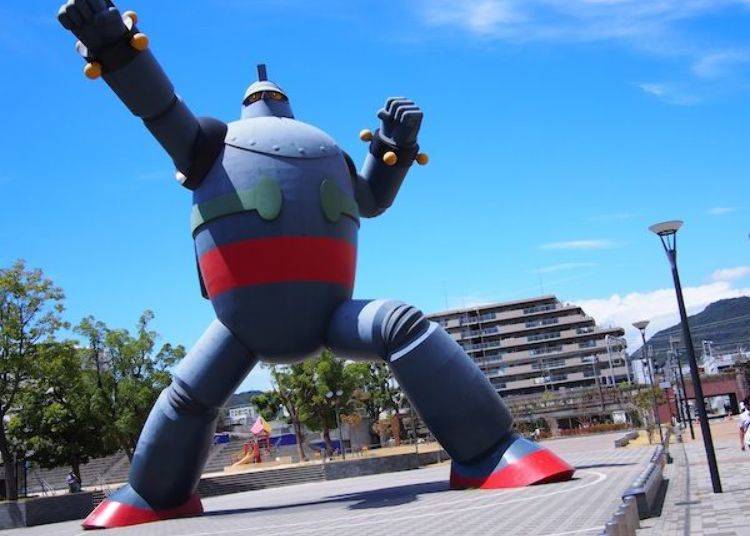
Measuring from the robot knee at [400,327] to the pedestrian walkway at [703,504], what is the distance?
14.5 feet

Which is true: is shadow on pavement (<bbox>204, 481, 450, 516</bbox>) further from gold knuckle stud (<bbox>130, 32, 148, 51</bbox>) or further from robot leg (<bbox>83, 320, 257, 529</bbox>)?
gold knuckle stud (<bbox>130, 32, 148, 51</bbox>)

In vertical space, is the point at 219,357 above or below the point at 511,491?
above

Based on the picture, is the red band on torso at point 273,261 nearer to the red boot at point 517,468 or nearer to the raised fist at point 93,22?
the raised fist at point 93,22

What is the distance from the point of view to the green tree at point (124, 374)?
35.7 metres

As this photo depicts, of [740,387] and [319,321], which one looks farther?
[740,387]

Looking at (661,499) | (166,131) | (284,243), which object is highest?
(166,131)

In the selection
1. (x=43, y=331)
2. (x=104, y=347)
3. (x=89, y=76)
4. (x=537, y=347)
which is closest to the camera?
(x=89, y=76)

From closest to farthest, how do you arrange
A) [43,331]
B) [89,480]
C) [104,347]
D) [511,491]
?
[511,491] → [43,331] → [104,347] → [89,480]

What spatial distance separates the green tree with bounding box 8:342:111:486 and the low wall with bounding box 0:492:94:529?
6173mm

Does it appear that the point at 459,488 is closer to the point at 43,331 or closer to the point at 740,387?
the point at 43,331

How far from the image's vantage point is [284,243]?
1347 cm

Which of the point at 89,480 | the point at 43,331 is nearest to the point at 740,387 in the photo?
the point at 89,480

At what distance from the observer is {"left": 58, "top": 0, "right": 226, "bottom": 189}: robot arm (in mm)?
11641

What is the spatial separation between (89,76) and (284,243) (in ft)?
12.6
